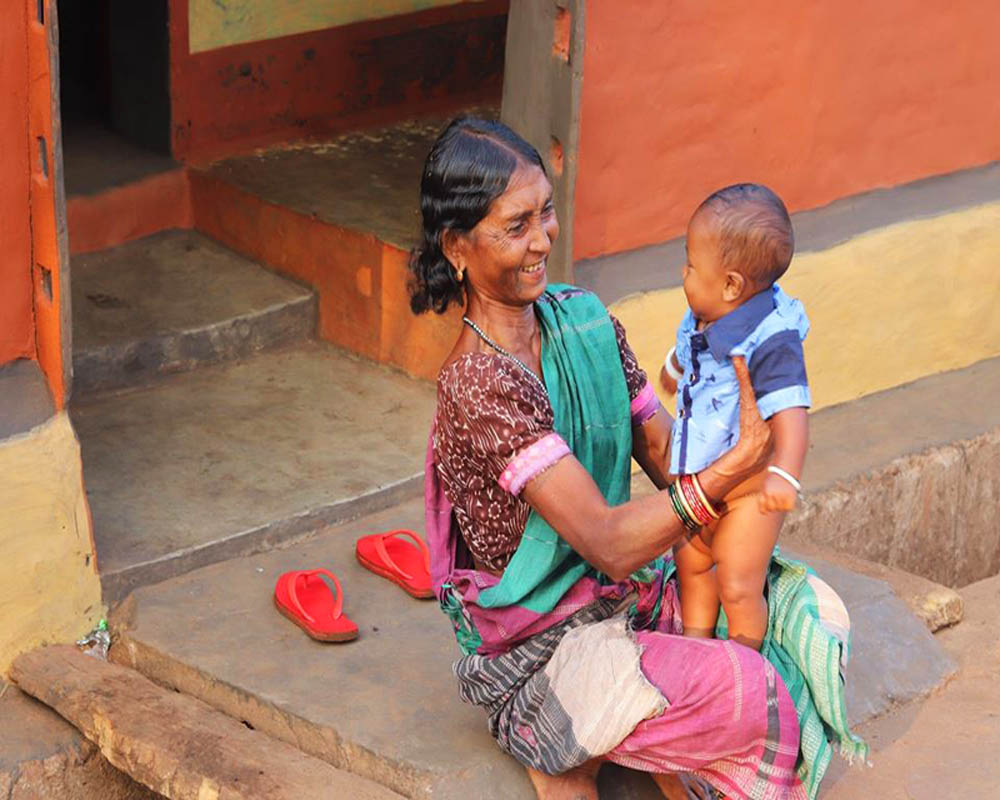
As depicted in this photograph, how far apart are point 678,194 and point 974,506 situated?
158 cm

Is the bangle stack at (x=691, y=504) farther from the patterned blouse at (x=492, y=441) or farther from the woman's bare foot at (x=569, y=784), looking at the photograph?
the woman's bare foot at (x=569, y=784)

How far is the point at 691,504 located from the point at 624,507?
0.14 metres

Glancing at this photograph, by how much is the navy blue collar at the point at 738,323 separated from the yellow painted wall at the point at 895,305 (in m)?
1.99

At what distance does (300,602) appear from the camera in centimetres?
436

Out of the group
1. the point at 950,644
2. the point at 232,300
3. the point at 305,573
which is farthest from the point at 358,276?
the point at 950,644

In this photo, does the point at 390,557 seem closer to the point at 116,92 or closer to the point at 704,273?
the point at 704,273

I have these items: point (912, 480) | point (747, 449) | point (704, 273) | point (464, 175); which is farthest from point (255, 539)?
point (912, 480)

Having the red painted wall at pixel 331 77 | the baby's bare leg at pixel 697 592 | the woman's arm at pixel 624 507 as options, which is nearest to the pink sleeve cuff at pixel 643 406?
the baby's bare leg at pixel 697 592

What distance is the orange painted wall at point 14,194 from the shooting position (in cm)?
391

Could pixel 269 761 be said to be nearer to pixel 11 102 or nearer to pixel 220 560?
pixel 220 560

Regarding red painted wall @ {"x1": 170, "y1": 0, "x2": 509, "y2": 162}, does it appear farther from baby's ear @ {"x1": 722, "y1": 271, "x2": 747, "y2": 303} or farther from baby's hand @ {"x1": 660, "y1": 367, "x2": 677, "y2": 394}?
baby's ear @ {"x1": 722, "y1": 271, "x2": 747, "y2": 303}

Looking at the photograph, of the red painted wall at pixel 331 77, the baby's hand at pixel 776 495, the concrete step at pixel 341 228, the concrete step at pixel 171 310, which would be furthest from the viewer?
the red painted wall at pixel 331 77

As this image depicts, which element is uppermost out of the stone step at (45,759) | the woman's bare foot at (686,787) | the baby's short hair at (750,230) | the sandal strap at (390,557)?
the baby's short hair at (750,230)

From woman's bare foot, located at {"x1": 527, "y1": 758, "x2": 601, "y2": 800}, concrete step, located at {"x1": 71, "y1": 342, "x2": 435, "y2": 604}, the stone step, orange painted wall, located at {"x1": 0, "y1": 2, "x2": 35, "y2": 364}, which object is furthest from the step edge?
woman's bare foot, located at {"x1": 527, "y1": 758, "x2": 601, "y2": 800}
